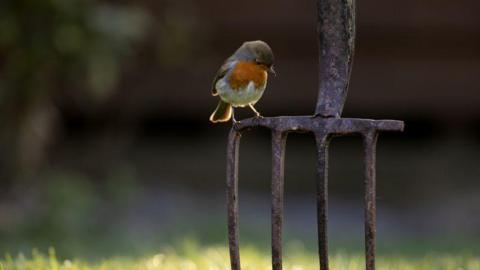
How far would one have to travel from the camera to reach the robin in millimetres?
3717

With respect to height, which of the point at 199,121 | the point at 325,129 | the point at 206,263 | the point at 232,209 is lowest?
the point at 206,263

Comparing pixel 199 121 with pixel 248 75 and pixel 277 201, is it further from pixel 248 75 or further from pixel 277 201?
pixel 277 201

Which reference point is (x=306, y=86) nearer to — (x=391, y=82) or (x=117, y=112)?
(x=391, y=82)

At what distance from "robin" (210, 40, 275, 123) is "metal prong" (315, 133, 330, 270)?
0.54m

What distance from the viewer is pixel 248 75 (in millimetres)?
3793

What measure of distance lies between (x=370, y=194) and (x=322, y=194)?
0.18 meters

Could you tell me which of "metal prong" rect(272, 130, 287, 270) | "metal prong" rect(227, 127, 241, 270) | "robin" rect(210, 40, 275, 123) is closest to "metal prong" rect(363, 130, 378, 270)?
"metal prong" rect(272, 130, 287, 270)

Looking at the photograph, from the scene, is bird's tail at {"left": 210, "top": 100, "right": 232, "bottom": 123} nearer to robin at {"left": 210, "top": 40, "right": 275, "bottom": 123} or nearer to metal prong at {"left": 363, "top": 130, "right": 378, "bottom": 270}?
robin at {"left": 210, "top": 40, "right": 275, "bottom": 123}

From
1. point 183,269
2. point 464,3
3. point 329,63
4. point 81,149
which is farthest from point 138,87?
point 329,63

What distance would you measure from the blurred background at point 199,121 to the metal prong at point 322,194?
340 cm

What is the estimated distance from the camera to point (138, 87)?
9070 millimetres

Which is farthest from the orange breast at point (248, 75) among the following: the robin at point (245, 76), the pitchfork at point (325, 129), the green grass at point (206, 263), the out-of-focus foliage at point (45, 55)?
the out-of-focus foliage at point (45, 55)

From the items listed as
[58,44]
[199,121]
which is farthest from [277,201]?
[199,121]

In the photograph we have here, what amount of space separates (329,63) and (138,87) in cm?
590
